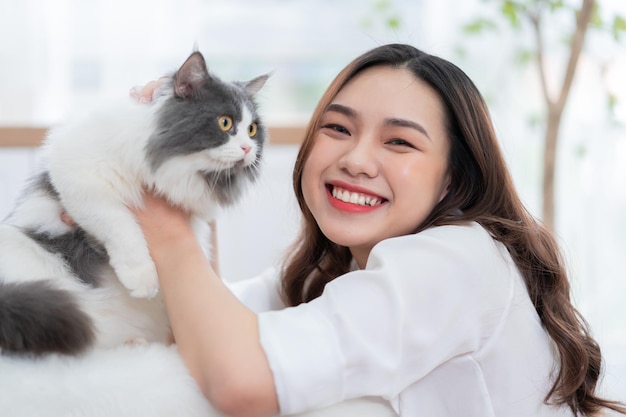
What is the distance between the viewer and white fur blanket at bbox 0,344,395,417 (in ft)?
3.17

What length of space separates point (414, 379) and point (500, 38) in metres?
2.28

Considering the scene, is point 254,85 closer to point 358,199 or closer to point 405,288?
point 358,199

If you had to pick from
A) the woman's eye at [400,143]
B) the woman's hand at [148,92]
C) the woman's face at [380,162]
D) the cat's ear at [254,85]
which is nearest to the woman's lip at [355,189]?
the woman's face at [380,162]

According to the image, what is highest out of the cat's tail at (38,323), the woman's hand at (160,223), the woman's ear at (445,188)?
the woman's ear at (445,188)

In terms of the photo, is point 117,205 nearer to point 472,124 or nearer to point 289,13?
point 472,124

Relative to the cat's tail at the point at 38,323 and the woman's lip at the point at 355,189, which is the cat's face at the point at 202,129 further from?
the cat's tail at the point at 38,323

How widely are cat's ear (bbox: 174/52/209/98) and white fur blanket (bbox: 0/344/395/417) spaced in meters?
0.46

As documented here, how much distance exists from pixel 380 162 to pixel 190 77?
38 centimetres

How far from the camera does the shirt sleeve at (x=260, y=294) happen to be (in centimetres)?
162

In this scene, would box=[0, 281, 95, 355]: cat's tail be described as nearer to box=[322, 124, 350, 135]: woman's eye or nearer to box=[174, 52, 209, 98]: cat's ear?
box=[174, 52, 209, 98]: cat's ear

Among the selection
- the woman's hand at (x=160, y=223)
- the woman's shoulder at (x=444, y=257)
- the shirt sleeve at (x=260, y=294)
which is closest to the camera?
the woman's shoulder at (x=444, y=257)

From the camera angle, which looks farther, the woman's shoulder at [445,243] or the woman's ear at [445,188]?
the woman's ear at [445,188]

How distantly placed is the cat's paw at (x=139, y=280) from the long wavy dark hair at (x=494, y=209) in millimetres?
525

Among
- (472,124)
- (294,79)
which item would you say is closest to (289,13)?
(294,79)
